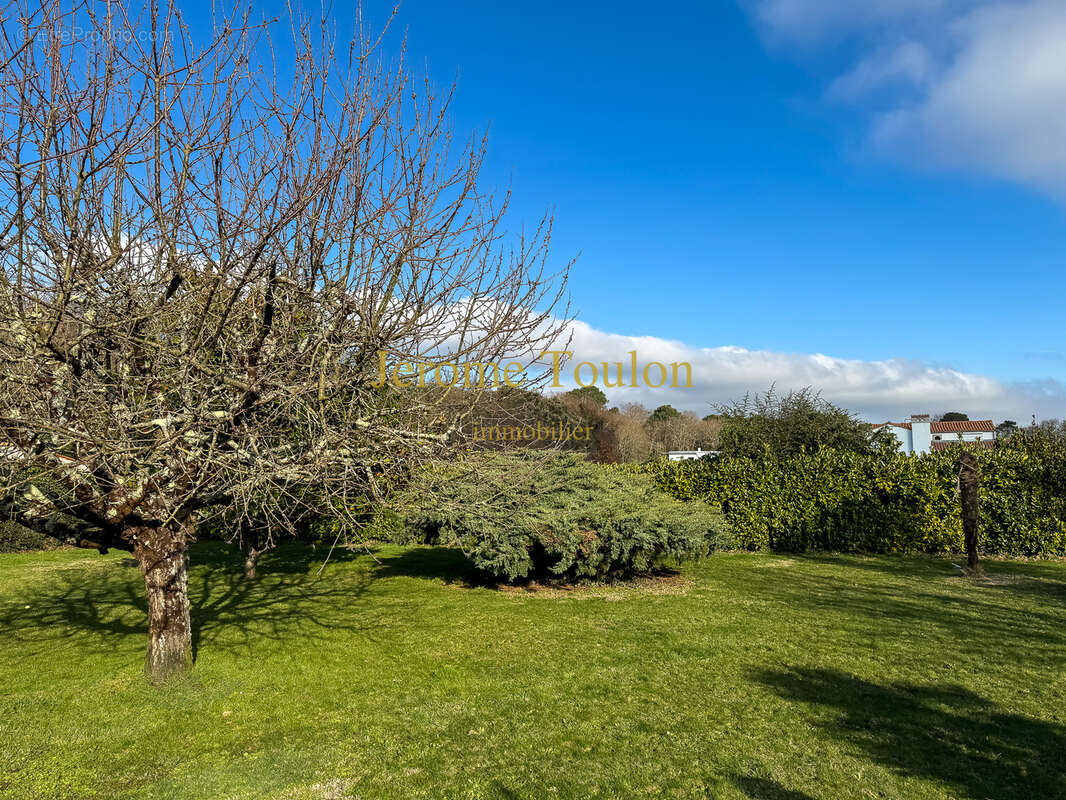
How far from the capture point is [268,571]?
10734 mm

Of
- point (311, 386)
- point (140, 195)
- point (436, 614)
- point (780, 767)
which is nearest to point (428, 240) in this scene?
point (311, 386)

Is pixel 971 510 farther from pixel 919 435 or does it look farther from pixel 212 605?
pixel 919 435

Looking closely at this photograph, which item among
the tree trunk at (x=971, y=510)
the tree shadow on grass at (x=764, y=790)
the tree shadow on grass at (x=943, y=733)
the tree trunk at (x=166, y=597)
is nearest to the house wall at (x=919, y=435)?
the tree trunk at (x=971, y=510)

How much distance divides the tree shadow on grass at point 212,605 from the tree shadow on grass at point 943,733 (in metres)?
4.70

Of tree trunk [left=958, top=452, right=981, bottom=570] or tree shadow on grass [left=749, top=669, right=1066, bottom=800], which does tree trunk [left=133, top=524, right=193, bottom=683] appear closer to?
tree shadow on grass [left=749, top=669, right=1066, bottom=800]

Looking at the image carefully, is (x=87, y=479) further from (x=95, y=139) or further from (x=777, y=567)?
(x=777, y=567)

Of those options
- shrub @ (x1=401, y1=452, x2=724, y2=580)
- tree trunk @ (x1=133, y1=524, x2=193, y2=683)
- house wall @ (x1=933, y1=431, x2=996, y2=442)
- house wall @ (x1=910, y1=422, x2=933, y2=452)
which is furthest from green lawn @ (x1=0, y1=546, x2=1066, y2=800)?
house wall @ (x1=933, y1=431, x2=996, y2=442)

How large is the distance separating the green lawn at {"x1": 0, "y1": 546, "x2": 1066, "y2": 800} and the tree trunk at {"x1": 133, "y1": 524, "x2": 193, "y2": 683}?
187 millimetres

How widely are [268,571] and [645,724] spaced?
8326mm

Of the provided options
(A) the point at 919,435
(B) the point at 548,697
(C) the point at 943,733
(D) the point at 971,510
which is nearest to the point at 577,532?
(B) the point at 548,697

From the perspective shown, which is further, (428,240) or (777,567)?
(777,567)

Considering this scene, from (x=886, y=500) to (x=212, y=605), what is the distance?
40.0 feet

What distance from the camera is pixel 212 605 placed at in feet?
26.4

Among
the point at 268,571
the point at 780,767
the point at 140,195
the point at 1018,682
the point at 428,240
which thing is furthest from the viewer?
the point at 268,571
